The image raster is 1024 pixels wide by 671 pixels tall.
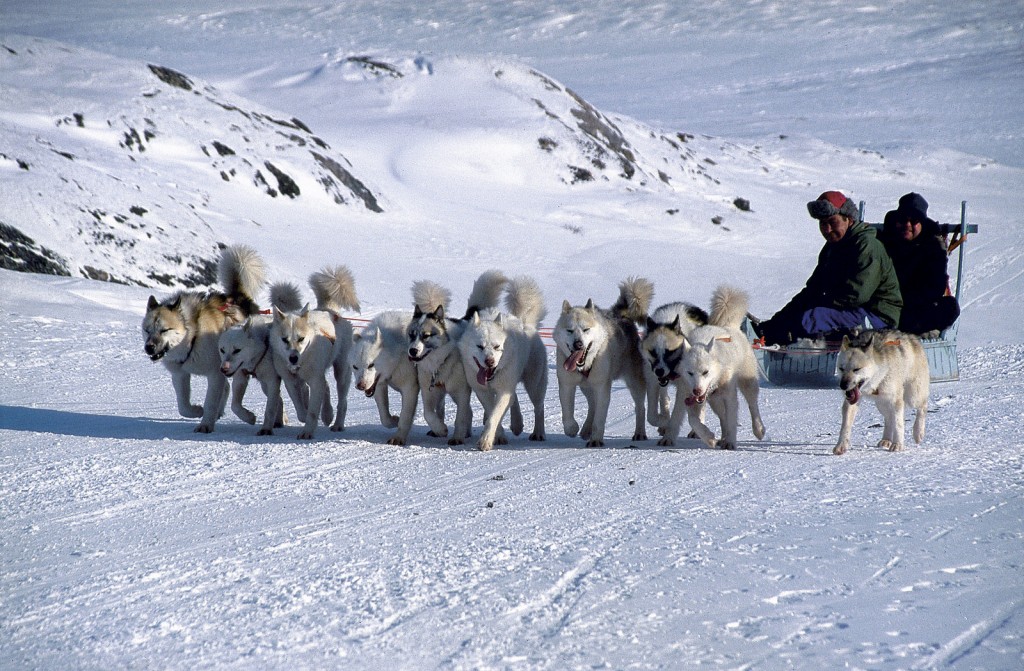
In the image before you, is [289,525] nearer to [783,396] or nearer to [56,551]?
[56,551]

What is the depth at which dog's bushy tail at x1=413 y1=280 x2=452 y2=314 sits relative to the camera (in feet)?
23.6

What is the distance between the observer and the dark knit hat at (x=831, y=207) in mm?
7930

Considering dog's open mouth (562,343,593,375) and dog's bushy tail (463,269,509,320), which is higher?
dog's bushy tail (463,269,509,320)

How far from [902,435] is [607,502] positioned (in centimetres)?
223

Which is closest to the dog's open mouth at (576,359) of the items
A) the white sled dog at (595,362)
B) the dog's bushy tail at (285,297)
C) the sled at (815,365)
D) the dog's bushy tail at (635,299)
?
the white sled dog at (595,362)

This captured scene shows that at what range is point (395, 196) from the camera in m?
26.0

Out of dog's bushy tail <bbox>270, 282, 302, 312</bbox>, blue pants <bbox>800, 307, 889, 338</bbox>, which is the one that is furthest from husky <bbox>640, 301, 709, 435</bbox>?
dog's bushy tail <bbox>270, 282, 302, 312</bbox>

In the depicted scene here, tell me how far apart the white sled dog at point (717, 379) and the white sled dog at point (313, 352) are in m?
2.28

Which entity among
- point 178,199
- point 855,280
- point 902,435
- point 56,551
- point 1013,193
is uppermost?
point 1013,193

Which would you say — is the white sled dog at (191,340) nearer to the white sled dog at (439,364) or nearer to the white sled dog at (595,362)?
the white sled dog at (439,364)

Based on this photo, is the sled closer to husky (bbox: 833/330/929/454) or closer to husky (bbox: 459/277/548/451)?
husky (bbox: 833/330/929/454)

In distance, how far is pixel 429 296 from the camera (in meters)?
7.27

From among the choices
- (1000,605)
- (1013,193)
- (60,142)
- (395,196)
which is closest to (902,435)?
(1000,605)

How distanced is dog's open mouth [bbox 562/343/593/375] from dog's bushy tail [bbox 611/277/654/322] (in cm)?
97
